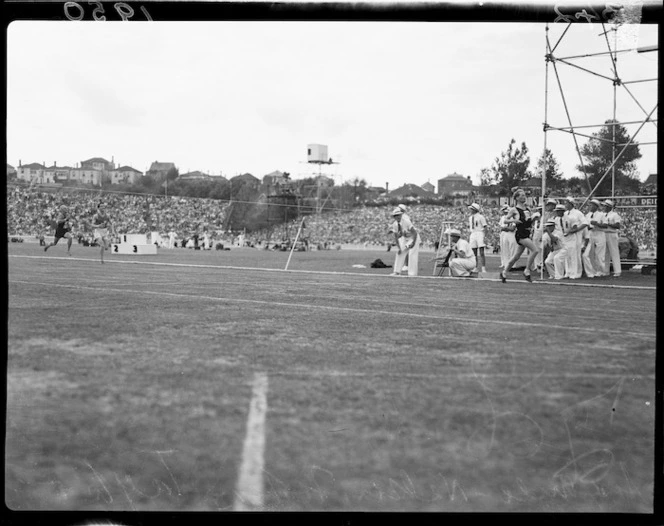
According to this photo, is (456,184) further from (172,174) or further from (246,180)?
(172,174)

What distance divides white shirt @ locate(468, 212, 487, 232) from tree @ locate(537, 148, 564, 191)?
63 cm

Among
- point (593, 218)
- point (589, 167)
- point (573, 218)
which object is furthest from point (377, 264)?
point (589, 167)

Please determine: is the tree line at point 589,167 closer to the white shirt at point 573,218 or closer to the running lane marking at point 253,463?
the white shirt at point 573,218

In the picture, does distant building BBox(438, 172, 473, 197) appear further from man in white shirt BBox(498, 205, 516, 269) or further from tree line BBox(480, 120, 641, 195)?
man in white shirt BBox(498, 205, 516, 269)

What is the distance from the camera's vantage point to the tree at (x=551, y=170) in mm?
4125

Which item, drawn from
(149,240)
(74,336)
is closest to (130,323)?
(74,336)

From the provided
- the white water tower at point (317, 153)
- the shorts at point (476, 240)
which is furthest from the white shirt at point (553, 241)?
the white water tower at point (317, 153)

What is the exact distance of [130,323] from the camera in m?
3.82

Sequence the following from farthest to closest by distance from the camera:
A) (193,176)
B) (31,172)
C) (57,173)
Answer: (193,176) < (57,173) < (31,172)

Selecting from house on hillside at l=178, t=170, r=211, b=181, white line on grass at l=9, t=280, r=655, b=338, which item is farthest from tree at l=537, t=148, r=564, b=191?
house on hillside at l=178, t=170, r=211, b=181

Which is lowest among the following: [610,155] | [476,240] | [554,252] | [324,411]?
[324,411]

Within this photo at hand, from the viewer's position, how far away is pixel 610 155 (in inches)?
188

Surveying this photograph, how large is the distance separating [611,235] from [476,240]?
1.41 metres

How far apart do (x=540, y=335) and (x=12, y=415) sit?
2.47 metres
